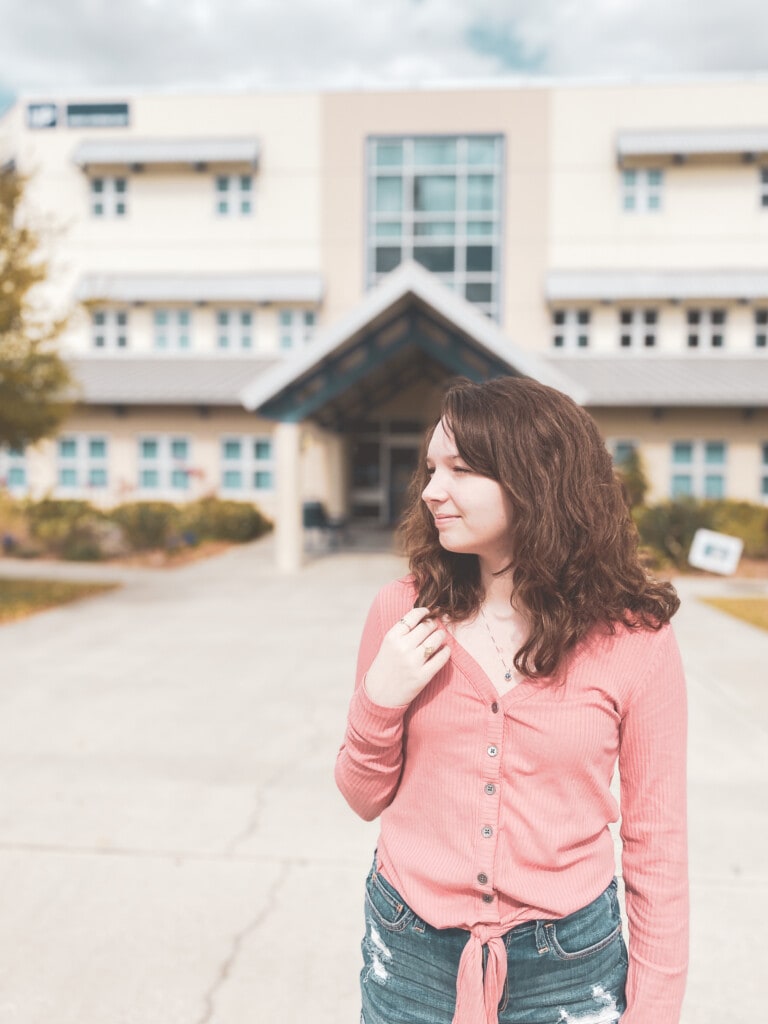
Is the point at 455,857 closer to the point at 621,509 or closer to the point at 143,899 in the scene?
the point at 621,509

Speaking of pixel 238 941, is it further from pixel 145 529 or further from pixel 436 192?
pixel 436 192

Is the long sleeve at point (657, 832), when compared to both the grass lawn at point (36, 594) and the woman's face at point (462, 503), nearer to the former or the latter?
the woman's face at point (462, 503)

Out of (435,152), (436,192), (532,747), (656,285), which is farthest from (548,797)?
(435,152)

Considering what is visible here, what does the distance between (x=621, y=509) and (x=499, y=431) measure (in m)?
0.31

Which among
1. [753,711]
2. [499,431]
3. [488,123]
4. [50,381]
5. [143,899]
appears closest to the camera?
[499,431]

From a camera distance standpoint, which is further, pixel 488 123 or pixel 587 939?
pixel 488 123

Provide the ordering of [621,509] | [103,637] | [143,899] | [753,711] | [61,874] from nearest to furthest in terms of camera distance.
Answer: [621,509]
[143,899]
[61,874]
[753,711]
[103,637]

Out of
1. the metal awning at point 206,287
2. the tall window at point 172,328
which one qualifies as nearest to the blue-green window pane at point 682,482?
the metal awning at point 206,287

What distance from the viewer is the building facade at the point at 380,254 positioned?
74.9 feet

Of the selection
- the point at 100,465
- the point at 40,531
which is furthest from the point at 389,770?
the point at 100,465

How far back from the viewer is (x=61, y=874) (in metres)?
3.93

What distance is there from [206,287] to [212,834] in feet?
72.7

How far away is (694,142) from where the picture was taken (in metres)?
22.7

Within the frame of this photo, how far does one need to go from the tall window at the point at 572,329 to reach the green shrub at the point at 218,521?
33.6 feet
